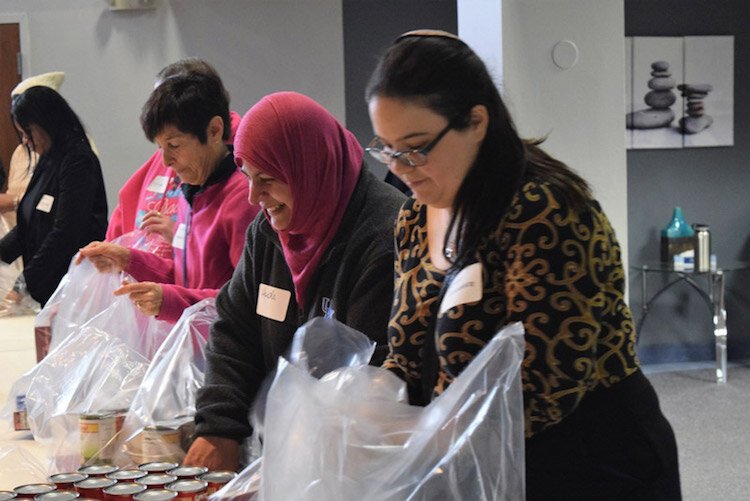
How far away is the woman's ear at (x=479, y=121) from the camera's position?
1232mm

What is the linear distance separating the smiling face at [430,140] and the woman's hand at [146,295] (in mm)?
1064

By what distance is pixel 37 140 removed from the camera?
356 centimetres

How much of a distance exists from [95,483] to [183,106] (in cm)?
101

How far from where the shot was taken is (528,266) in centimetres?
116

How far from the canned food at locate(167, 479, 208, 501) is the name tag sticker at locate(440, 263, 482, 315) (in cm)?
42

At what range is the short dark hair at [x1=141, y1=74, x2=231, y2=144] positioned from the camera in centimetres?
224

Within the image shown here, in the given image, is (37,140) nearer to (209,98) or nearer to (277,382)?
(209,98)

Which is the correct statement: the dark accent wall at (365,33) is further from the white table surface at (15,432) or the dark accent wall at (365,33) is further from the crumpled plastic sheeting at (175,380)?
the crumpled plastic sheeting at (175,380)

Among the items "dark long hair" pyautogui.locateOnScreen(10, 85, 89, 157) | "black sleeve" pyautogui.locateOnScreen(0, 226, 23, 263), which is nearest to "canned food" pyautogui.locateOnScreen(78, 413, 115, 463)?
"dark long hair" pyautogui.locateOnScreen(10, 85, 89, 157)

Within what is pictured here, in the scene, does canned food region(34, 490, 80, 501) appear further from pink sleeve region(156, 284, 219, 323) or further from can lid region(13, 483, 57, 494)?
pink sleeve region(156, 284, 219, 323)

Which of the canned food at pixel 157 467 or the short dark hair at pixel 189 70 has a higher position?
the short dark hair at pixel 189 70

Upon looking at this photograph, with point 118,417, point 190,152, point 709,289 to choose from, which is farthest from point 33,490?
point 709,289

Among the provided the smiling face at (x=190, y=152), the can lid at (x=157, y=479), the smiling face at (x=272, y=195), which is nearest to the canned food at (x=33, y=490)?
the can lid at (x=157, y=479)

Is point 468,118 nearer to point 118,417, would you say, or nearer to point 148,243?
point 118,417
